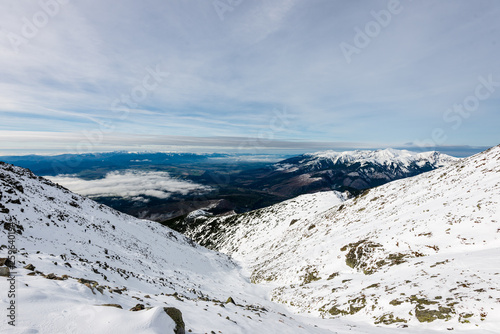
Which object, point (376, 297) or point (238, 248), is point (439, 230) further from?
point (238, 248)

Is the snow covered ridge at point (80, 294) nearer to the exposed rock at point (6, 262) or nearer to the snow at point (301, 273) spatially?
the snow at point (301, 273)

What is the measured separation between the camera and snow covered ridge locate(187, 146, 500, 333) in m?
12.2

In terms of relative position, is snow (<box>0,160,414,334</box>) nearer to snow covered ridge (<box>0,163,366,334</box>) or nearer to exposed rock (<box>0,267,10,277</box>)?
snow covered ridge (<box>0,163,366,334</box>)

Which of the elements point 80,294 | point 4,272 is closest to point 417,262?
point 80,294

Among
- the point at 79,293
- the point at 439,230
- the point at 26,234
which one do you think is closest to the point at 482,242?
the point at 439,230

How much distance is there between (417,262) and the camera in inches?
733

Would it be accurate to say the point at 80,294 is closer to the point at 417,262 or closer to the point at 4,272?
the point at 4,272

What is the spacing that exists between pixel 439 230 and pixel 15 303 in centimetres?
3063

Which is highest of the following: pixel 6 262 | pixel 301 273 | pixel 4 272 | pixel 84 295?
pixel 4 272

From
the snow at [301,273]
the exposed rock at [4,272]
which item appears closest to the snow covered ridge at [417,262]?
the snow at [301,273]

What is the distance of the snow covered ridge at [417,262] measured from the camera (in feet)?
40.0

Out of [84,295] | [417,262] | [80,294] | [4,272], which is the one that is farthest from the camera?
[417,262]

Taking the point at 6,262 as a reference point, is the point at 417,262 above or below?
below

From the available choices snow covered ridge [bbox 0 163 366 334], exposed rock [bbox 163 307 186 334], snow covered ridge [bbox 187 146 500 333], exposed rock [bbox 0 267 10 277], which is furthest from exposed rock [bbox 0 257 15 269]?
snow covered ridge [bbox 187 146 500 333]
